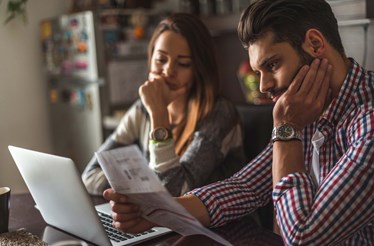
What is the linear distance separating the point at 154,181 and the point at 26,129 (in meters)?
2.69

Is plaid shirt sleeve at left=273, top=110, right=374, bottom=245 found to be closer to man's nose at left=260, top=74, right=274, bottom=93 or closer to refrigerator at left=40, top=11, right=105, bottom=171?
man's nose at left=260, top=74, right=274, bottom=93

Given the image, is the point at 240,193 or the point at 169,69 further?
the point at 169,69

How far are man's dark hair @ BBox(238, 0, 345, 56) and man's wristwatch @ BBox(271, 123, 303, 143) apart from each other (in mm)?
174

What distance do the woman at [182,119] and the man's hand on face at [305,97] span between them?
1.67 ft

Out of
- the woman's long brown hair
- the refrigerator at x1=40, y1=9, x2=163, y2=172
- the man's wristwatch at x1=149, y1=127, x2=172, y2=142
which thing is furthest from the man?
the refrigerator at x1=40, y1=9, x2=163, y2=172

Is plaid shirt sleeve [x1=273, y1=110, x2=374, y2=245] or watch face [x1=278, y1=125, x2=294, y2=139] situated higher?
watch face [x1=278, y1=125, x2=294, y2=139]

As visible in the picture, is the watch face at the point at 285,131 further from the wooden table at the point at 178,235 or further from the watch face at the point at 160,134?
the watch face at the point at 160,134

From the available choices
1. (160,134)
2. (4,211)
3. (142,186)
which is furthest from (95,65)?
(142,186)

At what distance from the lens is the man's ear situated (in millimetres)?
1084

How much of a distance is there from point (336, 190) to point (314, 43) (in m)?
0.34

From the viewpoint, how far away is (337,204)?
921 millimetres

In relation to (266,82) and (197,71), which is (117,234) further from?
(197,71)

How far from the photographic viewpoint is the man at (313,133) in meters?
0.93

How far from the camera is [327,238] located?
927 mm
